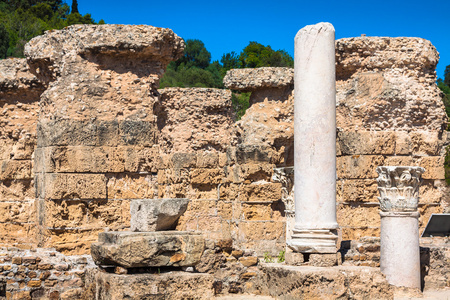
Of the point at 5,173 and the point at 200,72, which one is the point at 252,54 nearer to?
the point at 200,72

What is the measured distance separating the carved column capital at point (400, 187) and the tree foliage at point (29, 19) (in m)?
24.9

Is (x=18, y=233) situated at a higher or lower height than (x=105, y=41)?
lower

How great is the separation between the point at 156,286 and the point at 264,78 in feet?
24.9

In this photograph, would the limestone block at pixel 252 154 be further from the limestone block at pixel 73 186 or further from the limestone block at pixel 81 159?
the limestone block at pixel 73 186

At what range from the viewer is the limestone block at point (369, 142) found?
10.1 metres

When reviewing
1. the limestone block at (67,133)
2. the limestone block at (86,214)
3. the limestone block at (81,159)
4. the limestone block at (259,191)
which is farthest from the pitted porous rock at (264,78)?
the limestone block at (86,214)

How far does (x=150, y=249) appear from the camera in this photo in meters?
6.28

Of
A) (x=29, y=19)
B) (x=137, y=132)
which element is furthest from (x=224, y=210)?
(x=29, y=19)

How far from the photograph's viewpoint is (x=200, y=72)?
1470 inches

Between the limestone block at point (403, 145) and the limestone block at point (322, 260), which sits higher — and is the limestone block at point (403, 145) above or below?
above

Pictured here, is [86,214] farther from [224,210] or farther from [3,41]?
[3,41]

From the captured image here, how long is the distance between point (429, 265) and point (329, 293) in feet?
8.78

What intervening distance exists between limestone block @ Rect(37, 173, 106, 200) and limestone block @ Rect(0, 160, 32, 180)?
1.92 meters

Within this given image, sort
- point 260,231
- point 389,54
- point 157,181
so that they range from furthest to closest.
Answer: point 260,231, point 389,54, point 157,181
